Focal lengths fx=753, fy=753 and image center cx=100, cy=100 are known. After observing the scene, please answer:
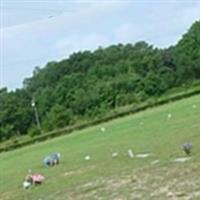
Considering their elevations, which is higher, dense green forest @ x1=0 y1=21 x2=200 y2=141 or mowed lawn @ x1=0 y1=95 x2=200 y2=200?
dense green forest @ x1=0 y1=21 x2=200 y2=141

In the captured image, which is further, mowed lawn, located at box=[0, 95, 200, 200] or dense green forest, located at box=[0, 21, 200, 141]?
dense green forest, located at box=[0, 21, 200, 141]

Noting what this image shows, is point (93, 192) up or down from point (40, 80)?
down

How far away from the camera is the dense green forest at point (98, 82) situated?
75.4 metres

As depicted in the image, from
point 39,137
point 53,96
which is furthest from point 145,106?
point 53,96

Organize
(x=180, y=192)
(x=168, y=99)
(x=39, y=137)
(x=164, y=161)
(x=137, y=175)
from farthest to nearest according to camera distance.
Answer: (x=168, y=99), (x=39, y=137), (x=164, y=161), (x=137, y=175), (x=180, y=192)

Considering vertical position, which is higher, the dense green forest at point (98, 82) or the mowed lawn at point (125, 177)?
the dense green forest at point (98, 82)

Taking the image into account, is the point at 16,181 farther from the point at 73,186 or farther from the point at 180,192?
the point at 180,192

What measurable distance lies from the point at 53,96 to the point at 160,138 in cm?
6134

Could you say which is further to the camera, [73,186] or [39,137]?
[39,137]

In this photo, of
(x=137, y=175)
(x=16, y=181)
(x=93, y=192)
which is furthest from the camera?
(x=16, y=181)

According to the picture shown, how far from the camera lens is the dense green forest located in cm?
7538

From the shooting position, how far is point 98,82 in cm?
8312

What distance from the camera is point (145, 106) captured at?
53875 mm

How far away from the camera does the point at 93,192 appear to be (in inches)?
484
